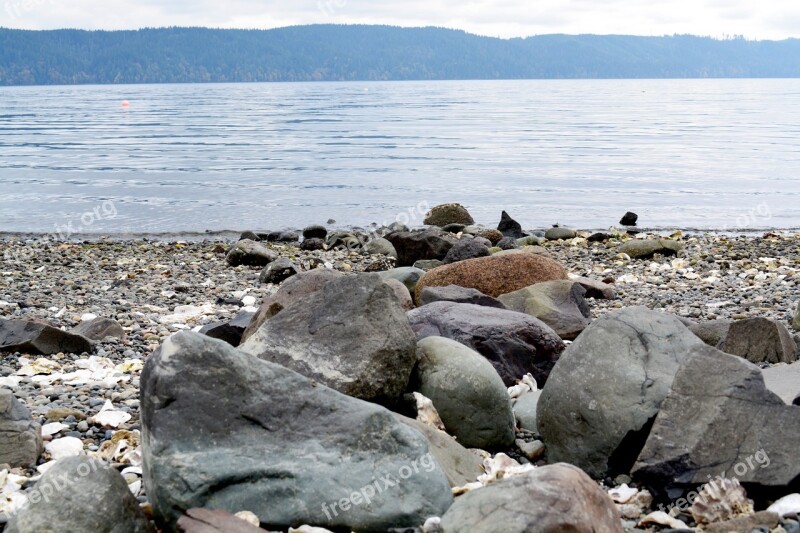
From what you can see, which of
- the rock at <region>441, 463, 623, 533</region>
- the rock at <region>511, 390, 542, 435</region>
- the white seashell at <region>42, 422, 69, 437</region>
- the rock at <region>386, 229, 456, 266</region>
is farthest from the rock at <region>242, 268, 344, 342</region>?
the rock at <region>386, 229, 456, 266</region>

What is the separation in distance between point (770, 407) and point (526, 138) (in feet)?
157

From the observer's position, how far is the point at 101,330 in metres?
9.21

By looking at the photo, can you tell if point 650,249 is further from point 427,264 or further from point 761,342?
point 761,342

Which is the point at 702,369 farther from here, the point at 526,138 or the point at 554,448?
the point at 526,138

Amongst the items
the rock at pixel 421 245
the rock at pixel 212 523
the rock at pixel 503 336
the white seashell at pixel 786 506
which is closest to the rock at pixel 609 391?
the white seashell at pixel 786 506

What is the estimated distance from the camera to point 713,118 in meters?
72.0

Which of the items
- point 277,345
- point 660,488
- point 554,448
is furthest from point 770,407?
point 277,345

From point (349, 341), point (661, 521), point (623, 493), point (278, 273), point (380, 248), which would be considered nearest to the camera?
point (661, 521)

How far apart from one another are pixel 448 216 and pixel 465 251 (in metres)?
8.56

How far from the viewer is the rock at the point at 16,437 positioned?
534 centimetres

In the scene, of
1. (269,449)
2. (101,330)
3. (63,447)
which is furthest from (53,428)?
(101,330)

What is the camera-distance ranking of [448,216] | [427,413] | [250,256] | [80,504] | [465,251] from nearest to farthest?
[80,504] < [427,413] < [465,251] < [250,256] < [448,216]

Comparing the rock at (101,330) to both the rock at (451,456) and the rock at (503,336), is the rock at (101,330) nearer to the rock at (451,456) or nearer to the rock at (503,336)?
the rock at (503,336)

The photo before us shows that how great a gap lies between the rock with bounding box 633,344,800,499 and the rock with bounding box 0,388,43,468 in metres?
3.69
